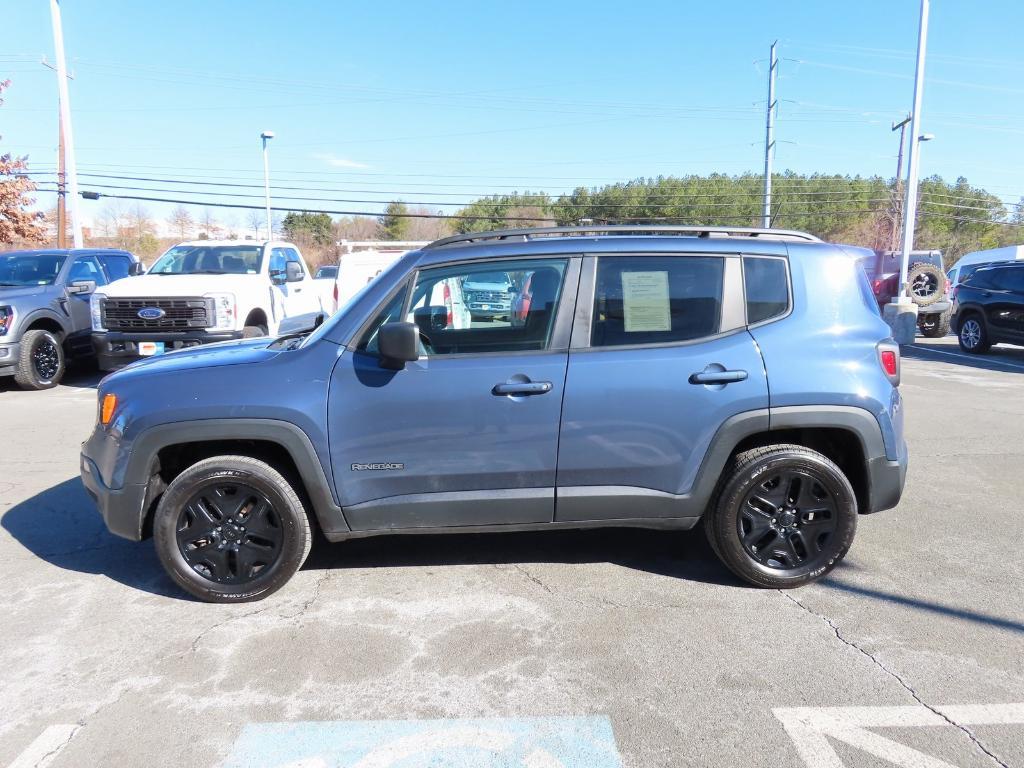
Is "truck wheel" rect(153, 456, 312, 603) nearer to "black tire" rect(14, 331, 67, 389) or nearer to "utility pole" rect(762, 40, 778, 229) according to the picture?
"black tire" rect(14, 331, 67, 389)

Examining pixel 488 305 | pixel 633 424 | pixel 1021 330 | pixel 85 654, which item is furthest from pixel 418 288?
pixel 1021 330

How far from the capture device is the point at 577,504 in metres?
3.72

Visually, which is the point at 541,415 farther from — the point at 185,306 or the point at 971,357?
the point at 971,357

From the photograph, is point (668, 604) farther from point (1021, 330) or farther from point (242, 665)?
point (1021, 330)

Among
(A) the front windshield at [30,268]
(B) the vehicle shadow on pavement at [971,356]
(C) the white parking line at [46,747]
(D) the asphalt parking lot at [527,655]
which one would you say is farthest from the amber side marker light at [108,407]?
(B) the vehicle shadow on pavement at [971,356]

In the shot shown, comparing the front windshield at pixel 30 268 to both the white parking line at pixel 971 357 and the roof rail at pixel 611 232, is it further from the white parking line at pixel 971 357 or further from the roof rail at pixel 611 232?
the white parking line at pixel 971 357

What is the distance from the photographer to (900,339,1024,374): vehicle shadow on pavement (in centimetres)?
1252

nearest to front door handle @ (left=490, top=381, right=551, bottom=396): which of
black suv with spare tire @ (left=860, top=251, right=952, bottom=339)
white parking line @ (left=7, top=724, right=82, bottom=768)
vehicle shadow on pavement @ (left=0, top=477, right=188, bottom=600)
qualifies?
vehicle shadow on pavement @ (left=0, top=477, right=188, bottom=600)

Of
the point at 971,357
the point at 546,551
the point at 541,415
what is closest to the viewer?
the point at 541,415

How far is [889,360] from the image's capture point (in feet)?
12.5

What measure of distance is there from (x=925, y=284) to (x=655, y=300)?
16.1 meters

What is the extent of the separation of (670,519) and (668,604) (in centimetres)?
43

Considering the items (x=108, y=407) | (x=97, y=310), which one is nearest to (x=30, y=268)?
(x=97, y=310)

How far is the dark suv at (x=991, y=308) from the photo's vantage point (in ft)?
43.0
